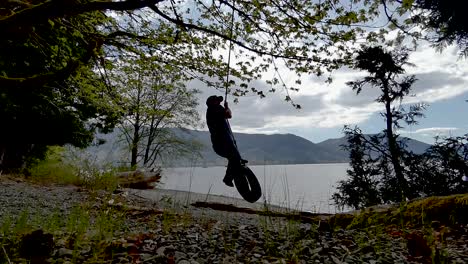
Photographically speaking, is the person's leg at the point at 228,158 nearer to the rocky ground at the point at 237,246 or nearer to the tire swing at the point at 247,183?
the tire swing at the point at 247,183

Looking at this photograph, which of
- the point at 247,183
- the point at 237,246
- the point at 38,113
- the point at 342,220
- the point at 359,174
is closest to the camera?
the point at 237,246

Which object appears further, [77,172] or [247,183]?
[77,172]

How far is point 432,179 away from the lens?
33.7 feet

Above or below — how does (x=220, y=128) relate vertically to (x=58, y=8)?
below

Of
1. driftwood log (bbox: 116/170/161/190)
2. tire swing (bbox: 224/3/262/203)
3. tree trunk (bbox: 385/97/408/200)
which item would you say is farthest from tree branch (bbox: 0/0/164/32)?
driftwood log (bbox: 116/170/161/190)

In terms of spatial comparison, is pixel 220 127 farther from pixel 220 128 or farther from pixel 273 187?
pixel 273 187

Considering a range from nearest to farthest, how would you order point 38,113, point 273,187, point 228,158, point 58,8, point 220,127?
point 58,8 → point 220,127 → point 228,158 → point 273,187 → point 38,113

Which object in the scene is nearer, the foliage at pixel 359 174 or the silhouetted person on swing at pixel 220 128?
the silhouetted person on swing at pixel 220 128

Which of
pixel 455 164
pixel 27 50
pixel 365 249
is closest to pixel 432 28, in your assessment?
pixel 455 164

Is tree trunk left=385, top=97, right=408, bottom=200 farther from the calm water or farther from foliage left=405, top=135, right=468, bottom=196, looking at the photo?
the calm water

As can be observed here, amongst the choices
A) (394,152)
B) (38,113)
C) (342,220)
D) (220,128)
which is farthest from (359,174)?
(38,113)

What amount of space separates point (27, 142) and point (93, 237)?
12.3m

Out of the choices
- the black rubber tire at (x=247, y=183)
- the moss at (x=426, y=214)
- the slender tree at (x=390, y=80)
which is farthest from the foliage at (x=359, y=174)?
the black rubber tire at (x=247, y=183)

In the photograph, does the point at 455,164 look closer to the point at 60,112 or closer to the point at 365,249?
the point at 365,249
